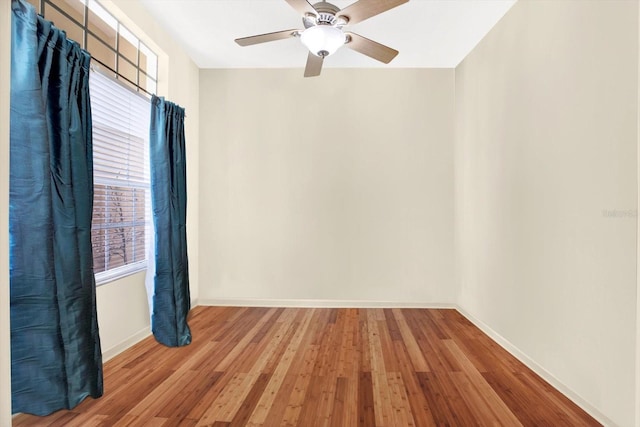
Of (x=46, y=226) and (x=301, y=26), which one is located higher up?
(x=301, y=26)

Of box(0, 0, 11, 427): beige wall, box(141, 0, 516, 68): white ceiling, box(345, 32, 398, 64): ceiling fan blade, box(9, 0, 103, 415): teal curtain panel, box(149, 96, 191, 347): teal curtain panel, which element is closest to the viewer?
box(0, 0, 11, 427): beige wall

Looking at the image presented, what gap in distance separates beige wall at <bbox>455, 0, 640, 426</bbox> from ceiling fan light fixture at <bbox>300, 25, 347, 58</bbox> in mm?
1366

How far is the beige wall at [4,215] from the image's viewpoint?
5.08 feet

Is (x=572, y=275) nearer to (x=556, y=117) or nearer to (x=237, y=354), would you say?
(x=556, y=117)

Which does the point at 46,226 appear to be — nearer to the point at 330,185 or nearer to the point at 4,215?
the point at 4,215

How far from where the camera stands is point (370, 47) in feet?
7.84

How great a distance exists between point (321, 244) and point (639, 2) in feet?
10.1

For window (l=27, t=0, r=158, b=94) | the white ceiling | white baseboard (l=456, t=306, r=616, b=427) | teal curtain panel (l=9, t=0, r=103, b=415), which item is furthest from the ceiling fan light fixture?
white baseboard (l=456, t=306, r=616, b=427)

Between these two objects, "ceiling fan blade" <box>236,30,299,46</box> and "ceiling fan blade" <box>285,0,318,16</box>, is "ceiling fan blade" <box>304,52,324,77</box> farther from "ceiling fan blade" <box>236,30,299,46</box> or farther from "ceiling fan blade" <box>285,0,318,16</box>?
"ceiling fan blade" <box>285,0,318,16</box>

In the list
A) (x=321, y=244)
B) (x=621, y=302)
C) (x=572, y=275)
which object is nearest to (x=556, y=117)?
(x=572, y=275)

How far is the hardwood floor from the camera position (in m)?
1.82

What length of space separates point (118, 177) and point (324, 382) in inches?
83.2

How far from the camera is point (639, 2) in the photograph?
1.61 m

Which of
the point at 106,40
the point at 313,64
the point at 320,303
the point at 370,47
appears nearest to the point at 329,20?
the point at 370,47
